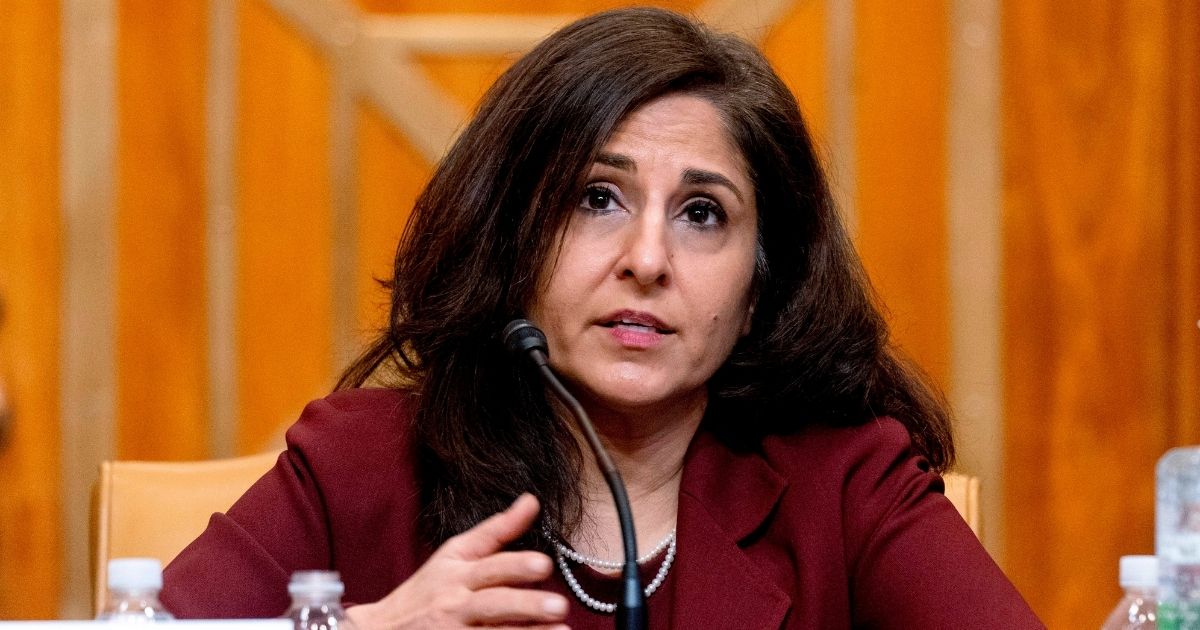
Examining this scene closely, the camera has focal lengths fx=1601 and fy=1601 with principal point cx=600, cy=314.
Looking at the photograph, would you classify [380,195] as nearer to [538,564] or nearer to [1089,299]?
[1089,299]

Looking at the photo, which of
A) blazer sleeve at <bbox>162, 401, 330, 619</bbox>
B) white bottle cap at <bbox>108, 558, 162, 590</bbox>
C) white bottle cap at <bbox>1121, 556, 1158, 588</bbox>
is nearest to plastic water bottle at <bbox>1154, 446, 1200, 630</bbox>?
white bottle cap at <bbox>1121, 556, 1158, 588</bbox>

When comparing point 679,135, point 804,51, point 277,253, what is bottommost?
point 277,253

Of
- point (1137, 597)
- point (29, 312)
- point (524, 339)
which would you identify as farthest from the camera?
point (29, 312)

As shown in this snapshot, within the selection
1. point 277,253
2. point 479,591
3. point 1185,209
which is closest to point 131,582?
point 479,591

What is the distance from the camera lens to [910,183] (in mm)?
3166

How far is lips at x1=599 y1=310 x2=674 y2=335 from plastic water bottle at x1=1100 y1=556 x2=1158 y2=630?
56cm

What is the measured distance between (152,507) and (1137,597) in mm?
1175

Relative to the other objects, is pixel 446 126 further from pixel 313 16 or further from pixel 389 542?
pixel 389 542

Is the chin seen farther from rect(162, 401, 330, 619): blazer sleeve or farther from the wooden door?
the wooden door

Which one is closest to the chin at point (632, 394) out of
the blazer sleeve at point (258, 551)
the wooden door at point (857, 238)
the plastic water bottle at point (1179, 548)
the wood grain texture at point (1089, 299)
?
the blazer sleeve at point (258, 551)

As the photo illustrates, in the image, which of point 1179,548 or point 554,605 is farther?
point 554,605

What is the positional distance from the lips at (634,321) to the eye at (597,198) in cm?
13

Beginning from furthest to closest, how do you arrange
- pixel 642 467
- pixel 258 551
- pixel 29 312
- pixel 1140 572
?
1. pixel 29 312
2. pixel 642 467
3. pixel 258 551
4. pixel 1140 572

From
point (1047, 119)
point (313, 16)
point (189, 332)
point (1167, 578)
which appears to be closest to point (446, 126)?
point (313, 16)
